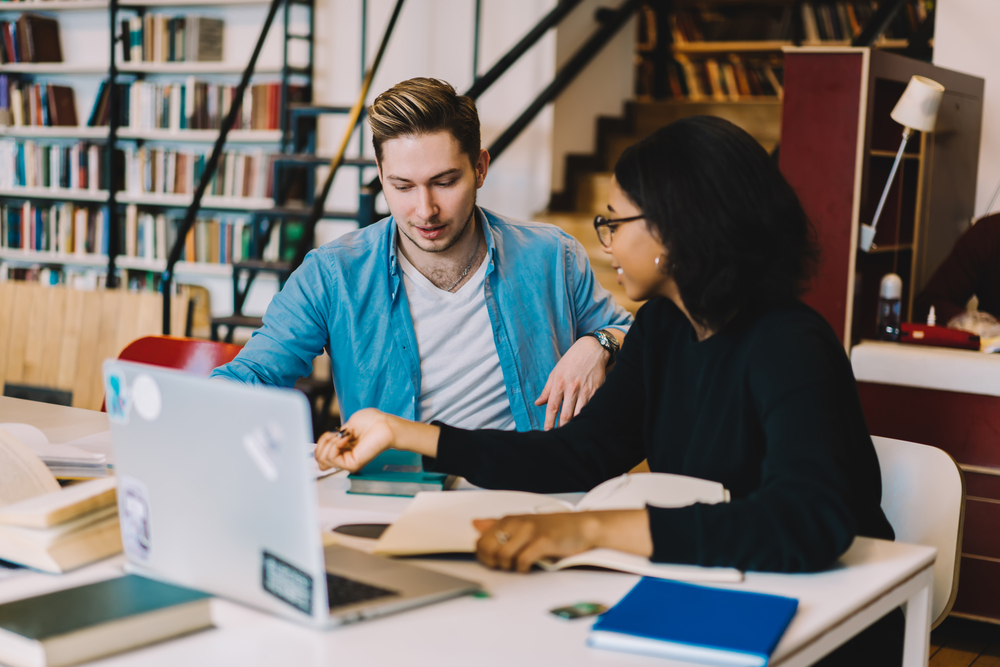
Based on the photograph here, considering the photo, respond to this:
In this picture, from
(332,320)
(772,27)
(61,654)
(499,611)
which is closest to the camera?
(61,654)

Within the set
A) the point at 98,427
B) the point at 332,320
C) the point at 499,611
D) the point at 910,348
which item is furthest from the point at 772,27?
the point at 499,611

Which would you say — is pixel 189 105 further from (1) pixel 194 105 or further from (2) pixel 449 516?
(2) pixel 449 516

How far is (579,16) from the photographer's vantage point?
5.49 metres

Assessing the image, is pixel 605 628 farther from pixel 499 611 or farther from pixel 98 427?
pixel 98 427

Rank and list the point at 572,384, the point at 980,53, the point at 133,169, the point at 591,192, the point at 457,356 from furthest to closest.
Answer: the point at 133,169 < the point at 591,192 < the point at 980,53 < the point at 457,356 < the point at 572,384

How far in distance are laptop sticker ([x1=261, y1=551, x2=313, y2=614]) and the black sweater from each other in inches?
15.3

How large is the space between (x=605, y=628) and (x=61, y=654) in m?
0.47

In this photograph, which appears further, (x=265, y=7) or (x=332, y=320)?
(x=265, y=7)

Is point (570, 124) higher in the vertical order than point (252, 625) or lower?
higher

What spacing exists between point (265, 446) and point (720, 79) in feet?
19.9

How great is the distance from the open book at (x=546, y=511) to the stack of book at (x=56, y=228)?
16.9 feet

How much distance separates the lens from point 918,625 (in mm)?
1179

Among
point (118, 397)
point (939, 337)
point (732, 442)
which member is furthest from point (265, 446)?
point (939, 337)

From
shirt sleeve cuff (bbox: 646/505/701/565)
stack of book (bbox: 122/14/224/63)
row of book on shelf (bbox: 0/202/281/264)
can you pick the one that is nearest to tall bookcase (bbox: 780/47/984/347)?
shirt sleeve cuff (bbox: 646/505/701/565)
